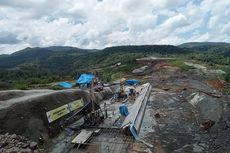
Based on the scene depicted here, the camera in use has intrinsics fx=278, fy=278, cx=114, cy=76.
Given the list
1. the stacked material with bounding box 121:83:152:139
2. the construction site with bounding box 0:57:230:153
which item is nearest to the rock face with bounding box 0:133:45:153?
the construction site with bounding box 0:57:230:153

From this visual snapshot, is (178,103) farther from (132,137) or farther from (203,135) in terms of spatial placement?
(132,137)

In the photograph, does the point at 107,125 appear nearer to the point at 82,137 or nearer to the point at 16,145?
the point at 82,137

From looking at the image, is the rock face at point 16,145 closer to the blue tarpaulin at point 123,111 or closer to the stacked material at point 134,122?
the stacked material at point 134,122

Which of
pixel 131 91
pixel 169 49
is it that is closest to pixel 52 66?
pixel 169 49

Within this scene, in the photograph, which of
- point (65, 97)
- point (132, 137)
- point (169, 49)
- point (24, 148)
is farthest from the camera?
point (169, 49)

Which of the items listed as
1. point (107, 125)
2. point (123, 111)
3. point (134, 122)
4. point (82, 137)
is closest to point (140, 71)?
point (123, 111)
